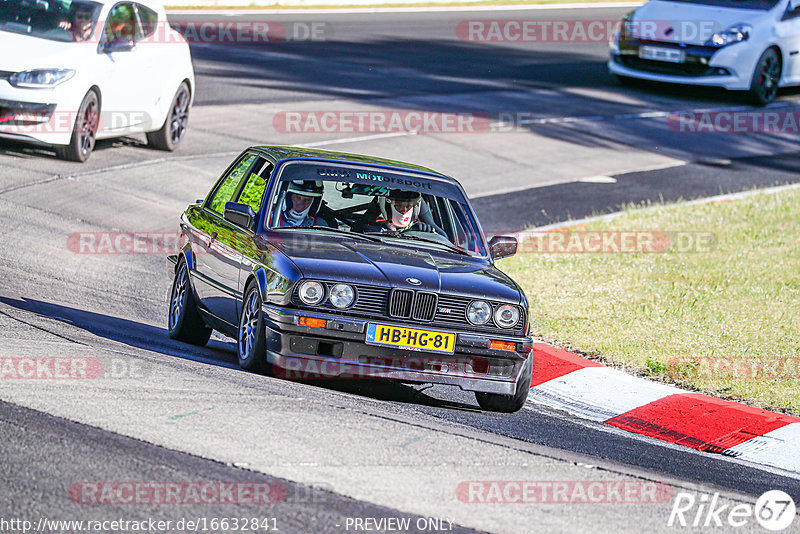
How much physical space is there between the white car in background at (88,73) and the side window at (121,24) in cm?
1

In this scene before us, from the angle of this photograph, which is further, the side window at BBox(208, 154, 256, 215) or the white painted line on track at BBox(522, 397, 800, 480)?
the side window at BBox(208, 154, 256, 215)

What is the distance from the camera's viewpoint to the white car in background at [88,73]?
46.4 ft

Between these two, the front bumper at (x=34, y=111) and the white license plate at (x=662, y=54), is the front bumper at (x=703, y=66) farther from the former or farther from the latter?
the front bumper at (x=34, y=111)

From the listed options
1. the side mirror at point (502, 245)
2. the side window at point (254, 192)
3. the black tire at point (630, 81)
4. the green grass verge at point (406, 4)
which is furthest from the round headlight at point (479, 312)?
the green grass verge at point (406, 4)

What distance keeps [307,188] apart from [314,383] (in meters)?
→ 1.51

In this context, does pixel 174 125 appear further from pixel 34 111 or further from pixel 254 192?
pixel 254 192

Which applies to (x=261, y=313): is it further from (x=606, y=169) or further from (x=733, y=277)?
(x=606, y=169)

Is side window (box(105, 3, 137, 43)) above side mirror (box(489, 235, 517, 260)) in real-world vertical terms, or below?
above

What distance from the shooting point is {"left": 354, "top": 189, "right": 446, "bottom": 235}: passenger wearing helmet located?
884 cm

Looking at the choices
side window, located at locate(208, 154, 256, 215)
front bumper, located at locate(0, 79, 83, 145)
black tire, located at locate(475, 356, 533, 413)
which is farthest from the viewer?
front bumper, located at locate(0, 79, 83, 145)

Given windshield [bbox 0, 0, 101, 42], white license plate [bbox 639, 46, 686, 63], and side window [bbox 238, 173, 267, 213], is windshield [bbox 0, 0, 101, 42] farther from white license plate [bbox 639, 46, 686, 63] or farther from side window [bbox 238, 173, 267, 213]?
white license plate [bbox 639, 46, 686, 63]

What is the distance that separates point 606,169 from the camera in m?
18.7

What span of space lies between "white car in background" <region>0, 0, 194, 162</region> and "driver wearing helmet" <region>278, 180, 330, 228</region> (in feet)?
20.6

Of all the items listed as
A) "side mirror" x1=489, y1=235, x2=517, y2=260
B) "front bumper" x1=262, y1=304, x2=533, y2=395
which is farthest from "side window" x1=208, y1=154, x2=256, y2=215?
"front bumper" x1=262, y1=304, x2=533, y2=395
